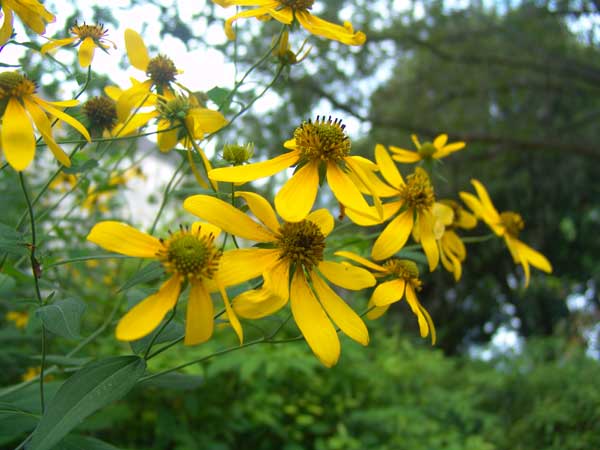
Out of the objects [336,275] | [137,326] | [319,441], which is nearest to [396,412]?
[319,441]

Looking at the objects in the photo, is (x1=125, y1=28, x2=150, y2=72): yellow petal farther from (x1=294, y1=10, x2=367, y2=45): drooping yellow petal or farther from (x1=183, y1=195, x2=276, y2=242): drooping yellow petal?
(x1=183, y1=195, x2=276, y2=242): drooping yellow petal

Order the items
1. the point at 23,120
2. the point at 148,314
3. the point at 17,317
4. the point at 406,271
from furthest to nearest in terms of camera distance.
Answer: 1. the point at 17,317
2. the point at 406,271
3. the point at 23,120
4. the point at 148,314

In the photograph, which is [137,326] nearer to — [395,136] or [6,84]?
[6,84]

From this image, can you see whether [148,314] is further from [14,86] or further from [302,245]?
[14,86]

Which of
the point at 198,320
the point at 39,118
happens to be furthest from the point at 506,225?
the point at 39,118

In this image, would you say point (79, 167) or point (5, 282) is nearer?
point (79, 167)

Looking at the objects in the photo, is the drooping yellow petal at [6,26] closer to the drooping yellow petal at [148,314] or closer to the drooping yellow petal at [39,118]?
the drooping yellow petal at [39,118]

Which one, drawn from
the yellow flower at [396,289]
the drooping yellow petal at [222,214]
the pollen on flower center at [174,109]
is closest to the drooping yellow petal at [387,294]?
the yellow flower at [396,289]

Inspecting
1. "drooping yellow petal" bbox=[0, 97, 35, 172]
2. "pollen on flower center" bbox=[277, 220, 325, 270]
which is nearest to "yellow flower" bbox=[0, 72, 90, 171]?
"drooping yellow petal" bbox=[0, 97, 35, 172]
